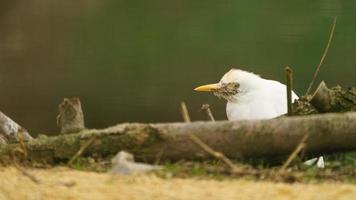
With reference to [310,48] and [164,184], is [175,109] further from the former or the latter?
[164,184]

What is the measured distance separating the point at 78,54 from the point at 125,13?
25.7 inches

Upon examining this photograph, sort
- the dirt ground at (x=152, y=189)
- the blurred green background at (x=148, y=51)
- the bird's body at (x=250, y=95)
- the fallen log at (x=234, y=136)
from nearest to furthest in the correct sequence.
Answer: the dirt ground at (x=152, y=189) → the fallen log at (x=234, y=136) → the bird's body at (x=250, y=95) → the blurred green background at (x=148, y=51)

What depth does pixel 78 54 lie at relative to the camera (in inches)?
289

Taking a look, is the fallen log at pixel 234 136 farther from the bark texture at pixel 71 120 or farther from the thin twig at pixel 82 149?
the bark texture at pixel 71 120

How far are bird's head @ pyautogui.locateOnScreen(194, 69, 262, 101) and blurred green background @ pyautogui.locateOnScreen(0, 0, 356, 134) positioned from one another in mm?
2242

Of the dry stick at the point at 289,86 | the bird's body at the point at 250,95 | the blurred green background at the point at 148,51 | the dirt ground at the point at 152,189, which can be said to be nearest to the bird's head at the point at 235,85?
the bird's body at the point at 250,95

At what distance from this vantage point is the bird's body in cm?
345

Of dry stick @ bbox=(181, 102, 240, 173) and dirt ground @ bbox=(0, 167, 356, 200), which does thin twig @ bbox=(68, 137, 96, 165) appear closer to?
dirt ground @ bbox=(0, 167, 356, 200)

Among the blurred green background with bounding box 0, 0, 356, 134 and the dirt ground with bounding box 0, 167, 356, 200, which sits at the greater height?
the dirt ground with bounding box 0, 167, 356, 200

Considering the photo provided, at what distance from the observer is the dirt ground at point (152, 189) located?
2059 millimetres

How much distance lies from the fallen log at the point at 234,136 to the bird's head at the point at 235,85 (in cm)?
117

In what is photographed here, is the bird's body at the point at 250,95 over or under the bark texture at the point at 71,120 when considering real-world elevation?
under

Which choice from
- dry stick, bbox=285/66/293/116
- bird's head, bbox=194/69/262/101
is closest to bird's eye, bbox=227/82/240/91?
bird's head, bbox=194/69/262/101

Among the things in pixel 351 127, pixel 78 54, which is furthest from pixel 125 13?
pixel 351 127
